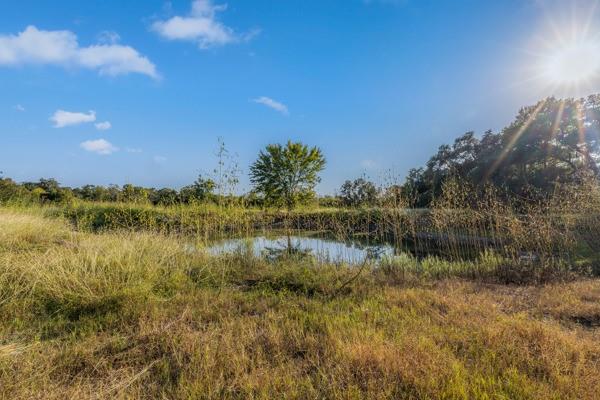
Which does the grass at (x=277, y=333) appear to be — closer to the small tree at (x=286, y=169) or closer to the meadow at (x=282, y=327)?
the meadow at (x=282, y=327)

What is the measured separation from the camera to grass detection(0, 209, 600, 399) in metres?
1.78

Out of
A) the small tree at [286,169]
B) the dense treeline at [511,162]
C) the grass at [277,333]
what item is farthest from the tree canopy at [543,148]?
the grass at [277,333]

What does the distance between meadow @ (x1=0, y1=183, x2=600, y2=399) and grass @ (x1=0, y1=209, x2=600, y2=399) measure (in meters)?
0.01

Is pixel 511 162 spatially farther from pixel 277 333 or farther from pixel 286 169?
pixel 277 333

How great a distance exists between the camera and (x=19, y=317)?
2.93 meters

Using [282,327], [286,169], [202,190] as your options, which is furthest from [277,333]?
[286,169]

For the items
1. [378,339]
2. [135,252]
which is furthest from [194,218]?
[378,339]

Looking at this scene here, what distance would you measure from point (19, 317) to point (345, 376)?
121 inches

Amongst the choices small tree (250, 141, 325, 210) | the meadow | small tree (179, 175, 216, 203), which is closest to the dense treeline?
small tree (250, 141, 325, 210)

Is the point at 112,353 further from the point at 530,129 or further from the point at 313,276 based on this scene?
the point at 530,129

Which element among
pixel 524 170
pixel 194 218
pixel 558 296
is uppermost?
pixel 524 170

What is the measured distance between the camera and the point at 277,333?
8.11ft

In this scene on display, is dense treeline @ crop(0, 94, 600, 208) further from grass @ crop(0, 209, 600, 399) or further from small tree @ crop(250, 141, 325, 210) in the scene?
grass @ crop(0, 209, 600, 399)

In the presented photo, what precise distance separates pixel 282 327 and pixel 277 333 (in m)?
0.17
